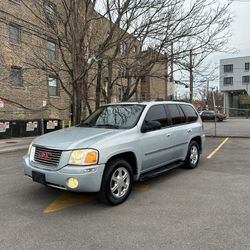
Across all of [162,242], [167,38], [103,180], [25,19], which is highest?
[25,19]

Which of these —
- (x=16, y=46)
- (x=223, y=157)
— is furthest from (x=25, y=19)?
(x=223, y=157)

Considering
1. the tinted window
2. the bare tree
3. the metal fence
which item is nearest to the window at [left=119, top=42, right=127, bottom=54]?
the bare tree

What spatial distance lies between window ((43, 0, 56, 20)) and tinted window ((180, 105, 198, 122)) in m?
6.70

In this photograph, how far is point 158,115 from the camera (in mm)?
6977

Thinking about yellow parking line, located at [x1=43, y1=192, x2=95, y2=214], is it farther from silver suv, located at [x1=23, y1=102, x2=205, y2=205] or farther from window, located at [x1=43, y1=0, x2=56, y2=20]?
window, located at [x1=43, y1=0, x2=56, y2=20]

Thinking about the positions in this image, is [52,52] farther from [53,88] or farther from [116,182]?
[116,182]

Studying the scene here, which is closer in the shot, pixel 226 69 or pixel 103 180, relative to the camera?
pixel 103 180

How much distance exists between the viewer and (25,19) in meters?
21.8

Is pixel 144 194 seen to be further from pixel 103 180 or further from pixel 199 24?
pixel 199 24

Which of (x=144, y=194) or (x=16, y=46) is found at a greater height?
(x=16, y=46)

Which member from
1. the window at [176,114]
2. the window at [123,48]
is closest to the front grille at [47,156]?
the window at [176,114]

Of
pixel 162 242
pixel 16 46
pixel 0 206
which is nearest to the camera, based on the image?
pixel 162 242

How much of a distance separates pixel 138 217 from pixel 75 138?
1660 millimetres

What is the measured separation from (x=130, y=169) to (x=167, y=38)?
8.61 meters
